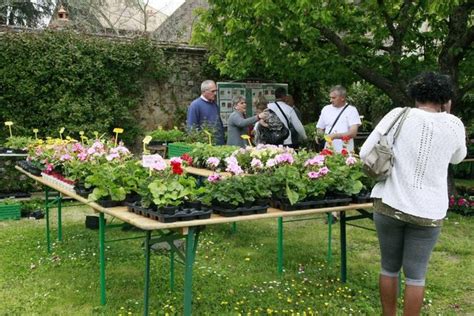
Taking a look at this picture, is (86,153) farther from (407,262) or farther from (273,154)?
(407,262)

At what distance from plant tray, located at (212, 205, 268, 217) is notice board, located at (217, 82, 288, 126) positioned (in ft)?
22.2

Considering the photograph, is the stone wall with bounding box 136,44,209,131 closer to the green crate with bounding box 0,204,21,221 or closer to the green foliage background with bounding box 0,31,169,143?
the green foliage background with bounding box 0,31,169,143

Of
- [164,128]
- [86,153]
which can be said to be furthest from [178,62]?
[86,153]

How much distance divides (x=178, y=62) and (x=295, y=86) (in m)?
2.79

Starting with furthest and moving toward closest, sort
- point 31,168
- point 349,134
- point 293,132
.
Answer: point 293,132, point 349,134, point 31,168

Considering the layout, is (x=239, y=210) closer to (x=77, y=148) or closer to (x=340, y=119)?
(x=77, y=148)

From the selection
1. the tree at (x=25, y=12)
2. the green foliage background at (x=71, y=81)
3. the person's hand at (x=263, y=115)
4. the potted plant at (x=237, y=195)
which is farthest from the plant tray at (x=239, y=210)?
the tree at (x=25, y=12)

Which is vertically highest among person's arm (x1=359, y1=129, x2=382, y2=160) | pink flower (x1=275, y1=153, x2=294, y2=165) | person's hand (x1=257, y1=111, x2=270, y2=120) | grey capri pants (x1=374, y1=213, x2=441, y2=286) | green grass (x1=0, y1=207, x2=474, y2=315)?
person's hand (x1=257, y1=111, x2=270, y2=120)

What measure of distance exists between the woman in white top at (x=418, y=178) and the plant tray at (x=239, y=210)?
2.63ft

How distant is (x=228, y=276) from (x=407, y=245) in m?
2.13

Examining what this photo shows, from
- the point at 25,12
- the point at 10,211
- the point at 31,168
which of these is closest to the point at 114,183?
the point at 31,168

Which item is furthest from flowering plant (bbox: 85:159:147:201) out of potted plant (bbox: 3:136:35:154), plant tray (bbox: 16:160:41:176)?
potted plant (bbox: 3:136:35:154)

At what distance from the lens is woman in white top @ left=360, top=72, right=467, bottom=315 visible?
117 inches

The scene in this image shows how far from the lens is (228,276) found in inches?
190
